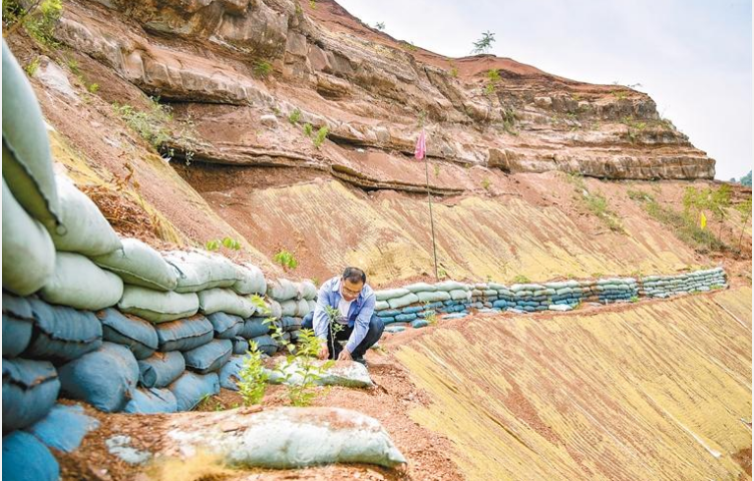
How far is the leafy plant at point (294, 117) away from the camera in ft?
43.3

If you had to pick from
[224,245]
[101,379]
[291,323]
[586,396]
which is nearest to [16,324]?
[101,379]

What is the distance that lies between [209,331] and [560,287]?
1161 cm

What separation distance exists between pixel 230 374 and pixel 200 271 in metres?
0.80

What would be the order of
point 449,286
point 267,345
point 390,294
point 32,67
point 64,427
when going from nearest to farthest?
point 64,427
point 267,345
point 32,67
point 390,294
point 449,286

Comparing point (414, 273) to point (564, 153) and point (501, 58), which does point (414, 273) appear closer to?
point (564, 153)

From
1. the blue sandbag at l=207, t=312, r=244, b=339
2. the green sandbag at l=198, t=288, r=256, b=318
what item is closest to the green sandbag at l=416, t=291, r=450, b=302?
the green sandbag at l=198, t=288, r=256, b=318

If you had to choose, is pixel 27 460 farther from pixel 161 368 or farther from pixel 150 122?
pixel 150 122

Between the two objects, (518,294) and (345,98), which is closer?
(518,294)

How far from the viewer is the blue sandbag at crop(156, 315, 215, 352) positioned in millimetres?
2686

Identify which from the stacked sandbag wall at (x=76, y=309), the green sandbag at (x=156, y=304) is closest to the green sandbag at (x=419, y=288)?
the stacked sandbag wall at (x=76, y=309)

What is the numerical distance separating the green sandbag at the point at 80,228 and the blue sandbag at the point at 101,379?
1.31 ft

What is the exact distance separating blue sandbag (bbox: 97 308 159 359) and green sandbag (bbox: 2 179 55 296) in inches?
22.9

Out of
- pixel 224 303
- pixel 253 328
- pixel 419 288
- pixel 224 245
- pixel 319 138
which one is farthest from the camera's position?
pixel 319 138

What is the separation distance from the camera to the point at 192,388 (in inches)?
112
